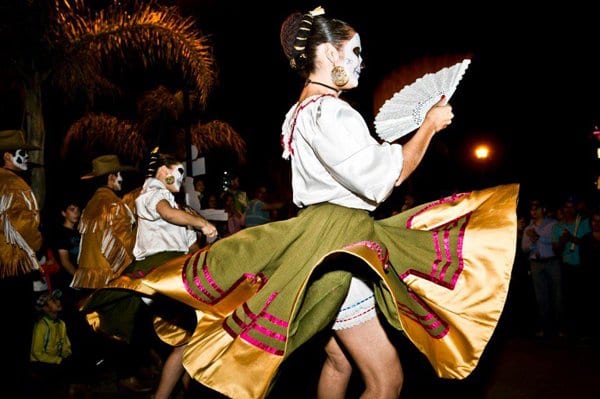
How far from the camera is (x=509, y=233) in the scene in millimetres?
2428

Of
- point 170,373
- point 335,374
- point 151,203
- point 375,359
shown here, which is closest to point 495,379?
point 335,374

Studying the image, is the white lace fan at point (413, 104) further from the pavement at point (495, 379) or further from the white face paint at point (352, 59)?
the pavement at point (495, 379)

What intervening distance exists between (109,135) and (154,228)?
7.64 m

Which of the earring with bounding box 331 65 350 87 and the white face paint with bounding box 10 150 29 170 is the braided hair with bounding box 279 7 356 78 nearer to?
the earring with bounding box 331 65 350 87

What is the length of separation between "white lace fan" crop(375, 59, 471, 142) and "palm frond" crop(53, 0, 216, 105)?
584cm

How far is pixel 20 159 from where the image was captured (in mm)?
4797

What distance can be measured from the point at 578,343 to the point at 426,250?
15.9 feet

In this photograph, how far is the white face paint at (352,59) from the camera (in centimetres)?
267

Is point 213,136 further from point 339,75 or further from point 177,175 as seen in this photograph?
point 339,75

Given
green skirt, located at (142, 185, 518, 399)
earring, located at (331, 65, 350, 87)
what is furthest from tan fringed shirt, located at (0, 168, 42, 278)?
earring, located at (331, 65, 350, 87)

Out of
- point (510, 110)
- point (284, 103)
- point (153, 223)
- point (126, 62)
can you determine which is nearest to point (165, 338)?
point (153, 223)

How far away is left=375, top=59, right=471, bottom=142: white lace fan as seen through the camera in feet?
8.92

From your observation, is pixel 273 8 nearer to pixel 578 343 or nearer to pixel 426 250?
pixel 578 343

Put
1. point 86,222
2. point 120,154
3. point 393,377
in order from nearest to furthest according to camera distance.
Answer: point 393,377
point 86,222
point 120,154
